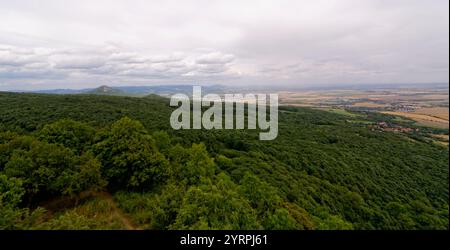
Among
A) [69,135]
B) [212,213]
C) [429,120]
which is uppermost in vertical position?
[69,135]

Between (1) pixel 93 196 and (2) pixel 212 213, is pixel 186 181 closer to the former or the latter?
(1) pixel 93 196

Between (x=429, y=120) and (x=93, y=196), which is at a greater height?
(x=429, y=120)

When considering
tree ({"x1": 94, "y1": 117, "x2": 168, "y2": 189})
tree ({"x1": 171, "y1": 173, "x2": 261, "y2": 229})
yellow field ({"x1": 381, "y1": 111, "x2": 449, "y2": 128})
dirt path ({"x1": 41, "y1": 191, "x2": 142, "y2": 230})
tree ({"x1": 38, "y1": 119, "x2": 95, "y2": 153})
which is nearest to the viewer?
tree ({"x1": 171, "y1": 173, "x2": 261, "y2": 229})

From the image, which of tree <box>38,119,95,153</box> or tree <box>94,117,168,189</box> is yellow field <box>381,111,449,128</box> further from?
tree <box>38,119,95,153</box>

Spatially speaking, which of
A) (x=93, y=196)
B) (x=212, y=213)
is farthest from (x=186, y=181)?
(x=212, y=213)

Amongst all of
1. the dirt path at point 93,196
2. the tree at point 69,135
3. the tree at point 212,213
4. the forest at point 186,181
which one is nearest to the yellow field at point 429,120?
the forest at point 186,181

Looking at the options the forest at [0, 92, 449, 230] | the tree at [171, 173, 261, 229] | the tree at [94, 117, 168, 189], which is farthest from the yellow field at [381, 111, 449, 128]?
the tree at [171, 173, 261, 229]

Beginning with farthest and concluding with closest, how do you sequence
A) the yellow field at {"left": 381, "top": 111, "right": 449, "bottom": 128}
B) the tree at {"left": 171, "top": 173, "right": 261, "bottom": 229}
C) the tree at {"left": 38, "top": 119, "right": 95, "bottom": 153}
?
the yellow field at {"left": 381, "top": 111, "right": 449, "bottom": 128}
the tree at {"left": 38, "top": 119, "right": 95, "bottom": 153}
the tree at {"left": 171, "top": 173, "right": 261, "bottom": 229}

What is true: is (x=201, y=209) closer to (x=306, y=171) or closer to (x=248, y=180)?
(x=248, y=180)

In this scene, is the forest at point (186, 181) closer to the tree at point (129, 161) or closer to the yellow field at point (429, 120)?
the tree at point (129, 161)
